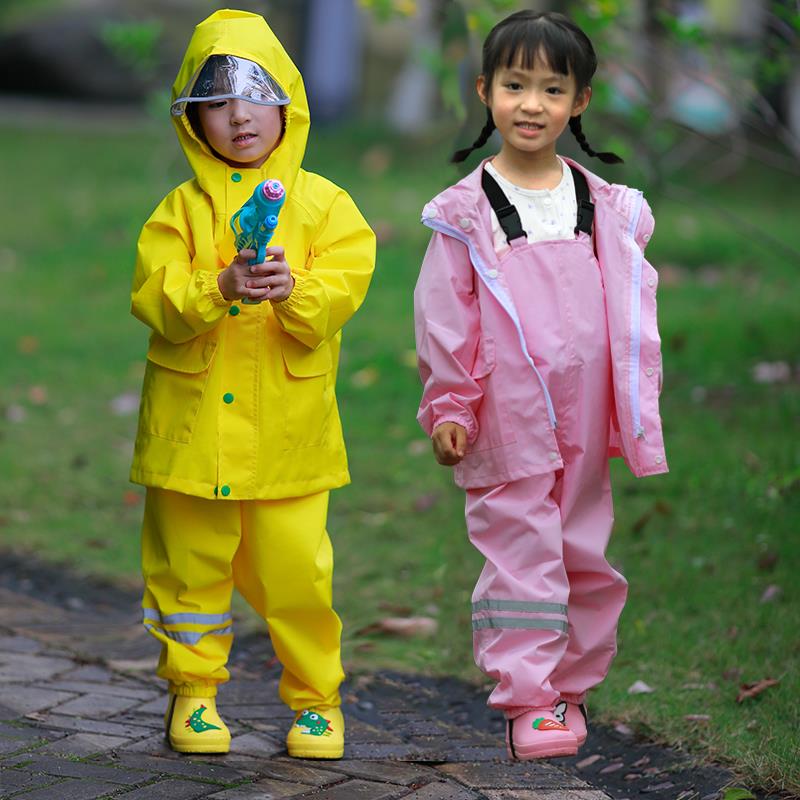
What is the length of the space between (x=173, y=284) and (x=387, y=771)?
1261 millimetres

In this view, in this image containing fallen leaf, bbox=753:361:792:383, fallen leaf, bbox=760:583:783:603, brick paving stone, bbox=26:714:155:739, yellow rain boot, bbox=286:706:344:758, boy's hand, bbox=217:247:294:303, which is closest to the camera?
boy's hand, bbox=217:247:294:303

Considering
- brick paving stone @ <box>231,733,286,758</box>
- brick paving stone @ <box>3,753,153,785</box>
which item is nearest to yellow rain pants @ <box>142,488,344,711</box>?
brick paving stone @ <box>231,733,286,758</box>

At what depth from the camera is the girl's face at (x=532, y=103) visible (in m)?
3.46

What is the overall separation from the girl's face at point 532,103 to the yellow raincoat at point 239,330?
1.50 feet

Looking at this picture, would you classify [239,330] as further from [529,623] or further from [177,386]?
Answer: [529,623]

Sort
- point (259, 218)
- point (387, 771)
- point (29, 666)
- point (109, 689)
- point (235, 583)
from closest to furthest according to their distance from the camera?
point (259, 218)
point (387, 771)
point (235, 583)
point (109, 689)
point (29, 666)

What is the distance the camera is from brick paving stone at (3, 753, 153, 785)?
11.4 ft

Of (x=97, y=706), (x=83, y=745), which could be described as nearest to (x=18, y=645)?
(x=97, y=706)

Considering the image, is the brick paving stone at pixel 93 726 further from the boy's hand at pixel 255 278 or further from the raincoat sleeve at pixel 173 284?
the boy's hand at pixel 255 278

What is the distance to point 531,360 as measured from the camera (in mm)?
3432

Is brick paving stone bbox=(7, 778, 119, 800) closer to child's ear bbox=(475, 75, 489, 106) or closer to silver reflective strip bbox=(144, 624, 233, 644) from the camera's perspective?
silver reflective strip bbox=(144, 624, 233, 644)

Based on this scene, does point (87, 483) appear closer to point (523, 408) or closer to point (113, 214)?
point (523, 408)

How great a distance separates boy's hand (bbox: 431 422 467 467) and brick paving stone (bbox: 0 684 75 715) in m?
1.35

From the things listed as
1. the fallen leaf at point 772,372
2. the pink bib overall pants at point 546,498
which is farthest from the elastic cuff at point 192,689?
the fallen leaf at point 772,372
